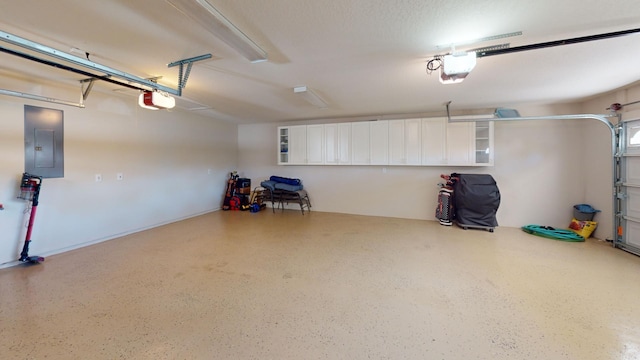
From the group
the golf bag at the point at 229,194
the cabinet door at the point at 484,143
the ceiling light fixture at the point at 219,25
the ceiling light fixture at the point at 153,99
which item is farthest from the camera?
the golf bag at the point at 229,194

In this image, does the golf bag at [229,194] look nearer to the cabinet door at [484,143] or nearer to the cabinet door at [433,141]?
the cabinet door at [433,141]

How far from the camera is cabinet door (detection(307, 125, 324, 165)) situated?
6035 millimetres

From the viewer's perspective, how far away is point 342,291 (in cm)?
249

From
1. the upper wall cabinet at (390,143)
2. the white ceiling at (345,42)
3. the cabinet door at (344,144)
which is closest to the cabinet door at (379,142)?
the upper wall cabinet at (390,143)

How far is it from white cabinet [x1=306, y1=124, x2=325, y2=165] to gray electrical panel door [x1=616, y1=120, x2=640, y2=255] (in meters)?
5.18

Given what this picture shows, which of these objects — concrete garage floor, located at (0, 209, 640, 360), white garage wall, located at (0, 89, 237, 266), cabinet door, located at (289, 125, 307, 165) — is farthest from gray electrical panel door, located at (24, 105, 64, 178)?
cabinet door, located at (289, 125, 307, 165)

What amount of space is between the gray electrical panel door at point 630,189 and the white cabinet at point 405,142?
2942mm

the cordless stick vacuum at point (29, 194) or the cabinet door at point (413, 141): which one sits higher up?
the cabinet door at point (413, 141)

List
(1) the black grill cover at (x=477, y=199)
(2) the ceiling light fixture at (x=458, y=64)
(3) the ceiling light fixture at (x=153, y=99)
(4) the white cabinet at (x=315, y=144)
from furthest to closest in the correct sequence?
(4) the white cabinet at (x=315, y=144) < (1) the black grill cover at (x=477, y=199) < (3) the ceiling light fixture at (x=153, y=99) < (2) the ceiling light fixture at (x=458, y=64)

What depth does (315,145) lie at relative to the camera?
609cm

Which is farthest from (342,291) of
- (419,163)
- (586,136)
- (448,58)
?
(586,136)

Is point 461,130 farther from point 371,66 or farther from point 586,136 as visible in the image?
point 371,66

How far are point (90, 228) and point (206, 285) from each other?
2795mm

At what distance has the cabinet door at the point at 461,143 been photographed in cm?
491
